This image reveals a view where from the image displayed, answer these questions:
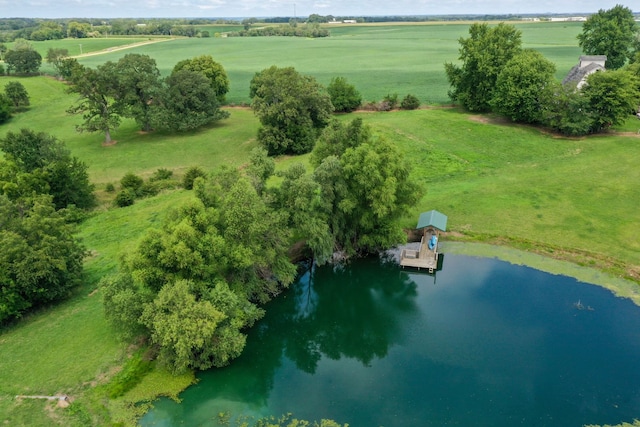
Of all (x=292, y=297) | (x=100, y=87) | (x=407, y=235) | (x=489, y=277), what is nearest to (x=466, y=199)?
(x=407, y=235)

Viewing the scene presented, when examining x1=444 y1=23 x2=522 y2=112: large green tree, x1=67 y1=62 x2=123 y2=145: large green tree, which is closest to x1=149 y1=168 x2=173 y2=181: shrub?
x1=67 y1=62 x2=123 y2=145: large green tree

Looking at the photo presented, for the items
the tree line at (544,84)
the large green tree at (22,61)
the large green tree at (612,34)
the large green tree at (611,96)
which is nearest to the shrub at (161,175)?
the tree line at (544,84)

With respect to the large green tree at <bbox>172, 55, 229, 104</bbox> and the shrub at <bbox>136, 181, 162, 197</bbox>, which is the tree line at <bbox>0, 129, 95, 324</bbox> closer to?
the shrub at <bbox>136, 181, 162, 197</bbox>

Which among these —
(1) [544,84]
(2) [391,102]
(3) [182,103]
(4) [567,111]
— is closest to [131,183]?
(3) [182,103]

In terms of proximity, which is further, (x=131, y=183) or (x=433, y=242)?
(x=131, y=183)

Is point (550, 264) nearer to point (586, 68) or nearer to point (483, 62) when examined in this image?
point (483, 62)

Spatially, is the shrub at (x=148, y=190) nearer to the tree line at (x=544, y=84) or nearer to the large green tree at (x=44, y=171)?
the large green tree at (x=44, y=171)
